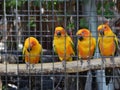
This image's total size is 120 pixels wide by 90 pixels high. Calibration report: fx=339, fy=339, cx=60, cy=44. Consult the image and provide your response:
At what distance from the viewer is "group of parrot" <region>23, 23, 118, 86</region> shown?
2.94 m

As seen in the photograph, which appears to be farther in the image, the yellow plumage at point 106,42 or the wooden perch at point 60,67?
the yellow plumage at point 106,42

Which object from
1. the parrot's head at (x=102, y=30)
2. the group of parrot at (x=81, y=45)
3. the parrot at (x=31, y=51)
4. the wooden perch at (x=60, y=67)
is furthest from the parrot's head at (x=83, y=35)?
the parrot at (x=31, y=51)

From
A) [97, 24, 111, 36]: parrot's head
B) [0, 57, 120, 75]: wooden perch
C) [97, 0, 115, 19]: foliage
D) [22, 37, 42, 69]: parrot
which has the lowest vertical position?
[0, 57, 120, 75]: wooden perch

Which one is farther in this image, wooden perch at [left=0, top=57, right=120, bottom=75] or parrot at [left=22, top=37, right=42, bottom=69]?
parrot at [left=22, top=37, right=42, bottom=69]

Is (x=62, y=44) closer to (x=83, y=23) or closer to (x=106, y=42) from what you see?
(x=106, y=42)

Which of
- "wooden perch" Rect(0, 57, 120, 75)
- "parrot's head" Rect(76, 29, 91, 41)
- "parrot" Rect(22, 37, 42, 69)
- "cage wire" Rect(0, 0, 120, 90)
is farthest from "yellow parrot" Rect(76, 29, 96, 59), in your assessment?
"parrot" Rect(22, 37, 42, 69)

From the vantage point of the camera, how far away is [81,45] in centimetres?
302

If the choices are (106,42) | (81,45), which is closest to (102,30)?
(106,42)

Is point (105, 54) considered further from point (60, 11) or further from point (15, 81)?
point (15, 81)

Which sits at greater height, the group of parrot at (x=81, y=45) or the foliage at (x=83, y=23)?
the foliage at (x=83, y=23)

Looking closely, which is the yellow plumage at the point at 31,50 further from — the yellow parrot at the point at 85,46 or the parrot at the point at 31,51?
the yellow parrot at the point at 85,46

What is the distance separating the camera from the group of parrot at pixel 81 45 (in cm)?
294

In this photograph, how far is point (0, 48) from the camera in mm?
3789

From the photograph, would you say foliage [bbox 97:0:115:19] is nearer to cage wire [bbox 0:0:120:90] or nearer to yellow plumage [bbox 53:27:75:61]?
cage wire [bbox 0:0:120:90]
